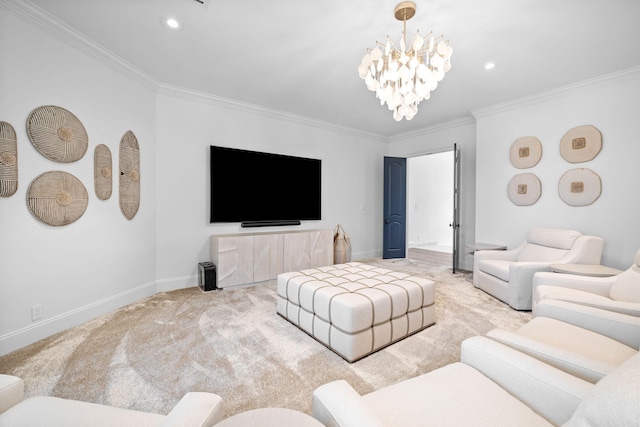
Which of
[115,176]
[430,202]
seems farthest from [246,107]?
[430,202]

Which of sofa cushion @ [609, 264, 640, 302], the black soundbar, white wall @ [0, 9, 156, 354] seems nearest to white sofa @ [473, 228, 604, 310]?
sofa cushion @ [609, 264, 640, 302]

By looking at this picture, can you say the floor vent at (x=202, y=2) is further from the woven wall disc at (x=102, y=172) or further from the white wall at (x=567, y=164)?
the white wall at (x=567, y=164)

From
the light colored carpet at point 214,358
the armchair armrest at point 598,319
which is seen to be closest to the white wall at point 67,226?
the light colored carpet at point 214,358

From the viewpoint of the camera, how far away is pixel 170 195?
359cm

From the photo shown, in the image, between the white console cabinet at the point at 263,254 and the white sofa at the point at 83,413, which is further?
the white console cabinet at the point at 263,254

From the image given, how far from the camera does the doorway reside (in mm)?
7578

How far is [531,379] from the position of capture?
0.93 metres

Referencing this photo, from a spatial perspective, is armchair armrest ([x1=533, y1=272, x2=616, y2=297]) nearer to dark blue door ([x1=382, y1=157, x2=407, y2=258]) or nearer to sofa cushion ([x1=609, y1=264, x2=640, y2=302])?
sofa cushion ([x1=609, y1=264, x2=640, y2=302])

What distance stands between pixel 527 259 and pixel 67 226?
508 centimetres

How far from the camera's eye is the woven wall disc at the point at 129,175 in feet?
9.78

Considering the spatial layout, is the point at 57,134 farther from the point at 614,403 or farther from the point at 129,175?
the point at 614,403

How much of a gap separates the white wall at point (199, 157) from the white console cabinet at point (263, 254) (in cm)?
39

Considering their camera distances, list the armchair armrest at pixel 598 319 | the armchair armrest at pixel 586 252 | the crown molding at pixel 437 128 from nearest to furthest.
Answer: the armchair armrest at pixel 598 319 → the armchair armrest at pixel 586 252 → the crown molding at pixel 437 128

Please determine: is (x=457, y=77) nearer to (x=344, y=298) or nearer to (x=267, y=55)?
(x=267, y=55)
